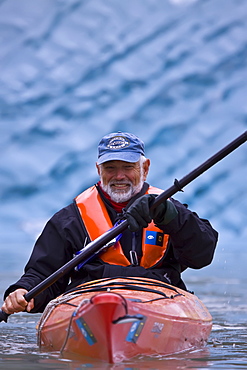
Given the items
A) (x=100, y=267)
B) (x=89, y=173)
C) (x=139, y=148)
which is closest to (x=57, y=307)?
(x=100, y=267)

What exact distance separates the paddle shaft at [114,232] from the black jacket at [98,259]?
0.48 ft

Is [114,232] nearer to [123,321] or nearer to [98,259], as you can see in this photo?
[98,259]

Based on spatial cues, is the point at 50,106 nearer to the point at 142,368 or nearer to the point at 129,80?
the point at 129,80

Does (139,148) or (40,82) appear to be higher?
(40,82)

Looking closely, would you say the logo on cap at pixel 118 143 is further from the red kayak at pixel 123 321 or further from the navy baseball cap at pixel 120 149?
the red kayak at pixel 123 321

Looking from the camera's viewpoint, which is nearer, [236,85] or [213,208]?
[213,208]

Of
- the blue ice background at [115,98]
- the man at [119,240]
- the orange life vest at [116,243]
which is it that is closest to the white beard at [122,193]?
the man at [119,240]

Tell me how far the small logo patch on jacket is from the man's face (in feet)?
0.81

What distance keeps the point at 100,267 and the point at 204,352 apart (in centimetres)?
70

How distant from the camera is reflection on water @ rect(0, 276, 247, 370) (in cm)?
281

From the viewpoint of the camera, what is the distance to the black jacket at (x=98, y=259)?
3.42 meters

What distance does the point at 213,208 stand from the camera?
21516 mm

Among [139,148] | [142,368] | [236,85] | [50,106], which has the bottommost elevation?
[142,368]

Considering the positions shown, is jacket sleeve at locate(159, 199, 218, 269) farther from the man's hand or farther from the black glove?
the man's hand
